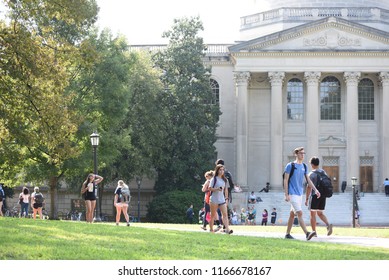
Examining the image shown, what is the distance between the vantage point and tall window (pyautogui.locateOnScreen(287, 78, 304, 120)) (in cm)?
6906

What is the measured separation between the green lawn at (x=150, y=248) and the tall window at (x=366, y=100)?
165 feet

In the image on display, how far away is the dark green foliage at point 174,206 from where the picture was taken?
58469mm

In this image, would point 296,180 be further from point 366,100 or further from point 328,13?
point 328,13

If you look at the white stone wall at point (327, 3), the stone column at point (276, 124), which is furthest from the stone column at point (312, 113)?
the white stone wall at point (327, 3)

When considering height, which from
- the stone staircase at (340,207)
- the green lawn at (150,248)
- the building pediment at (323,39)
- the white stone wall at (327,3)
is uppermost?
the white stone wall at (327,3)

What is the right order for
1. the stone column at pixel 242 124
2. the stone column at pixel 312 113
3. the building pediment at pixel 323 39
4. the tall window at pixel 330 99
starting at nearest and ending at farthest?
the building pediment at pixel 323 39 → the stone column at pixel 312 113 → the stone column at pixel 242 124 → the tall window at pixel 330 99

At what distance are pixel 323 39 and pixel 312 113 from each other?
6131mm

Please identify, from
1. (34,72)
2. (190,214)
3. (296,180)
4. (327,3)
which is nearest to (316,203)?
(296,180)

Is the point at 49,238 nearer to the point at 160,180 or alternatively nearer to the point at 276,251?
the point at 276,251

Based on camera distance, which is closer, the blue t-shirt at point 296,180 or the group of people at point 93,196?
the blue t-shirt at point 296,180

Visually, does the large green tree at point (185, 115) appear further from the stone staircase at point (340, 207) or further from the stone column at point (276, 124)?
the stone column at point (276, 124)

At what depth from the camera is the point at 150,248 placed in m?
16.7

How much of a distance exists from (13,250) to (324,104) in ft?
183

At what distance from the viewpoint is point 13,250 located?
1533cm
